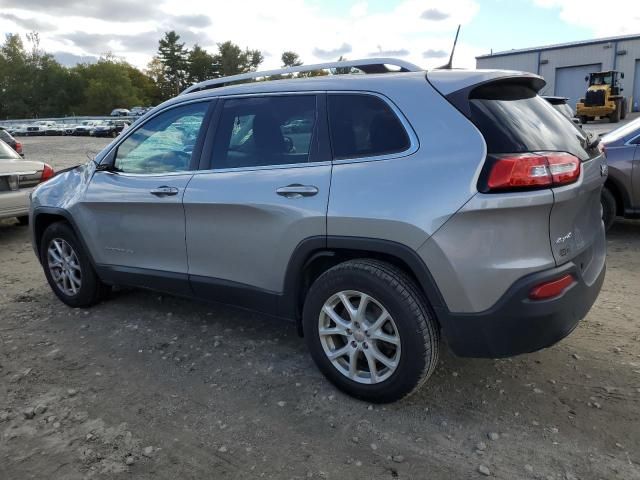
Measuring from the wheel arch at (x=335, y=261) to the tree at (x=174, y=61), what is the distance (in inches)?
3907

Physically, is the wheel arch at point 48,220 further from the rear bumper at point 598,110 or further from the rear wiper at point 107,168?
the rear bumper at point 598,110

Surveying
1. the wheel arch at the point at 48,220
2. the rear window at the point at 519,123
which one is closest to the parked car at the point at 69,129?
the wheel arch at the point at 48,220

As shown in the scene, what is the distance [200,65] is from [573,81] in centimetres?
7085

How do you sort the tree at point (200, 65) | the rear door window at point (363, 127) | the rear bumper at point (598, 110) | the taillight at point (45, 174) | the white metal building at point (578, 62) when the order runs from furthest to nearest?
the tree at point (200, 65), the white metal building at point (578, 62), the rear bumper at point (598, 110), the taillight at point (45, 174), the rear door window at point (363, 127)

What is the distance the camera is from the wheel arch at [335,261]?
2719 mm

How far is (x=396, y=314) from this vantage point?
2787 mm

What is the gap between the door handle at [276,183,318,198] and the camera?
305cm

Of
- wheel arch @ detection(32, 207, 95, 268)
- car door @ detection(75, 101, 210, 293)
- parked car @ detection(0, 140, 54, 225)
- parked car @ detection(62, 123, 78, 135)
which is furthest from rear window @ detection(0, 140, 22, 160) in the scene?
parked car @ detection(62, 123, 78, 135)

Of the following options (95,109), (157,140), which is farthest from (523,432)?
(95,109)

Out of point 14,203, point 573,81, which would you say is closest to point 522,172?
point 14,203

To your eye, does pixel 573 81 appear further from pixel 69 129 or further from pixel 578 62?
pixel 69 129

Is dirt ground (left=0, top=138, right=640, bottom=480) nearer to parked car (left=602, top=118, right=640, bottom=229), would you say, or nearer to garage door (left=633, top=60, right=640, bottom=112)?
parked car (left=602, top=118, right=640, bottom=229)

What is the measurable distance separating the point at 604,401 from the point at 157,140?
133 inches

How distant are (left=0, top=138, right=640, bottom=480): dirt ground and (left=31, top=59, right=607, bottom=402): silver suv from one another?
0.30 metres
